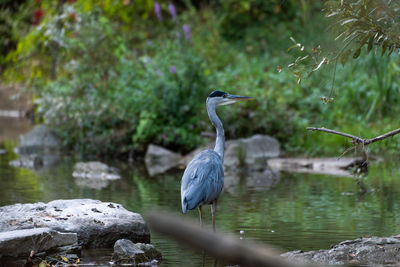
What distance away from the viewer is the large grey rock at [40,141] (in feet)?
54.3

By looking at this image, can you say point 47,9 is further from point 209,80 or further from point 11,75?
point 209,80

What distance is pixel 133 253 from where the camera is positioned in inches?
222

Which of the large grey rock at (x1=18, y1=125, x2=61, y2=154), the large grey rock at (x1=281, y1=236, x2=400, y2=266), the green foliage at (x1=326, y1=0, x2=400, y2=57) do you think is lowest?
the large grey rock at (x1=281, y1=236, x2=400, y2=266)

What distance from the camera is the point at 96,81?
15828mm

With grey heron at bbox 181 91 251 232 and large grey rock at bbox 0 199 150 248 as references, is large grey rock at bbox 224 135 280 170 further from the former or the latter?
large grey rock at bbox 0 199 150 248

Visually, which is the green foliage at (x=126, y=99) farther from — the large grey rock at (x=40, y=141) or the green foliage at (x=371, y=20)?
the green foliage at (x=371, y=20)

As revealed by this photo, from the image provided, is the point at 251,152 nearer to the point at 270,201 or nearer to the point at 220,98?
the point at 270,201

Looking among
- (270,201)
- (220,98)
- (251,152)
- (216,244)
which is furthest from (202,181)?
(251,152)

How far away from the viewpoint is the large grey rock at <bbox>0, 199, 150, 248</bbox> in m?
6.16

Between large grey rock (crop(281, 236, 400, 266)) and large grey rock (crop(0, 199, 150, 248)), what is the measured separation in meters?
1.59

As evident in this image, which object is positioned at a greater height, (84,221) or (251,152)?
(251,152)

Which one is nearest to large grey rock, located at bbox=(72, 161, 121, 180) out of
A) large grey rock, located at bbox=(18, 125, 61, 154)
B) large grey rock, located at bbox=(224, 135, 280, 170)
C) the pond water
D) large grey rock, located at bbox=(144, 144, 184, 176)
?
the pond water

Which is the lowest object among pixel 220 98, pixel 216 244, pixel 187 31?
pixel 216 244

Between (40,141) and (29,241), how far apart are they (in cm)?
1149
